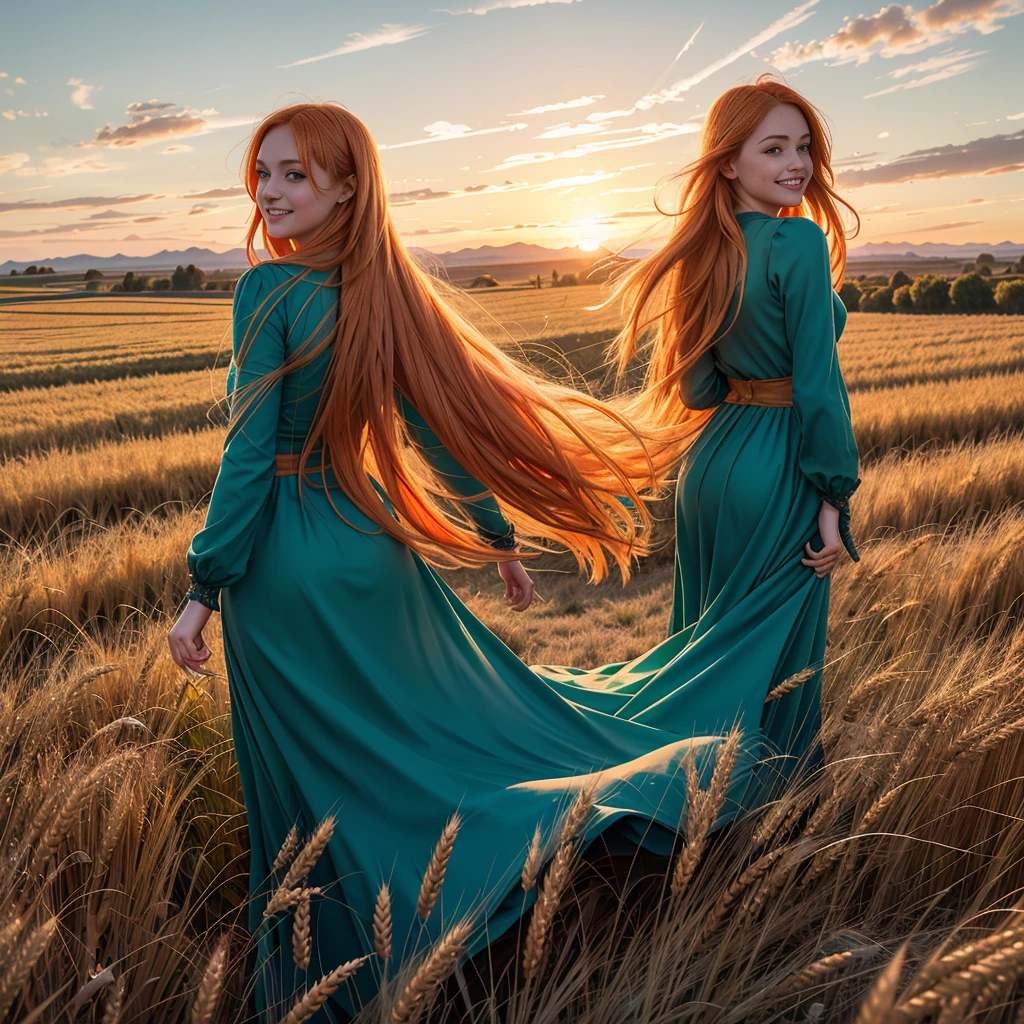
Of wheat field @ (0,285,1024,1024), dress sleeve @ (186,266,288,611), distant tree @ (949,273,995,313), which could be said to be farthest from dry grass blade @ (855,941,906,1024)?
distant tree @ (949,273,995,313)

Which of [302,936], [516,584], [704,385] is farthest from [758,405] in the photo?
[302,936]

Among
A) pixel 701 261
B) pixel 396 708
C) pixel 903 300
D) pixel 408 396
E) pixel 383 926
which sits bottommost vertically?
pixel 396 708

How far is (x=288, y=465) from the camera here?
2053 mm

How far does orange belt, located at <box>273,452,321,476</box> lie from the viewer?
2047 mm

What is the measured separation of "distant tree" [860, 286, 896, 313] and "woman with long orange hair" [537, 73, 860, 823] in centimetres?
4480

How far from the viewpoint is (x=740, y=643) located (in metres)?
2.46

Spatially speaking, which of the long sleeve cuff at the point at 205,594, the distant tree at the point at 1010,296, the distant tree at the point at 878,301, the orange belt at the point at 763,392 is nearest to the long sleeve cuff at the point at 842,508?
the orange belt at the point at 763,392

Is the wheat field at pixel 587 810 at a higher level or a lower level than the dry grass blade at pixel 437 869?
lower

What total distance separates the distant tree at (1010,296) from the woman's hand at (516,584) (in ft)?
135

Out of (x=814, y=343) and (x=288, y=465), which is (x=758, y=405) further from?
(x=288, y=465)

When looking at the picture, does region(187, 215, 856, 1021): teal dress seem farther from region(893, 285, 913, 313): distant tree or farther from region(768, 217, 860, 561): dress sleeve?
region(893, 285, 913, 313): distant tree

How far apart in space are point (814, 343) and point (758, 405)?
0.32 meters

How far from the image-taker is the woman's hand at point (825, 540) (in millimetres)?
2465

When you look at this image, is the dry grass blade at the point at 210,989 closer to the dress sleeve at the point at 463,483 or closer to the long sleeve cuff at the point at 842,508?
the dress sleeve at the point at 463,483
